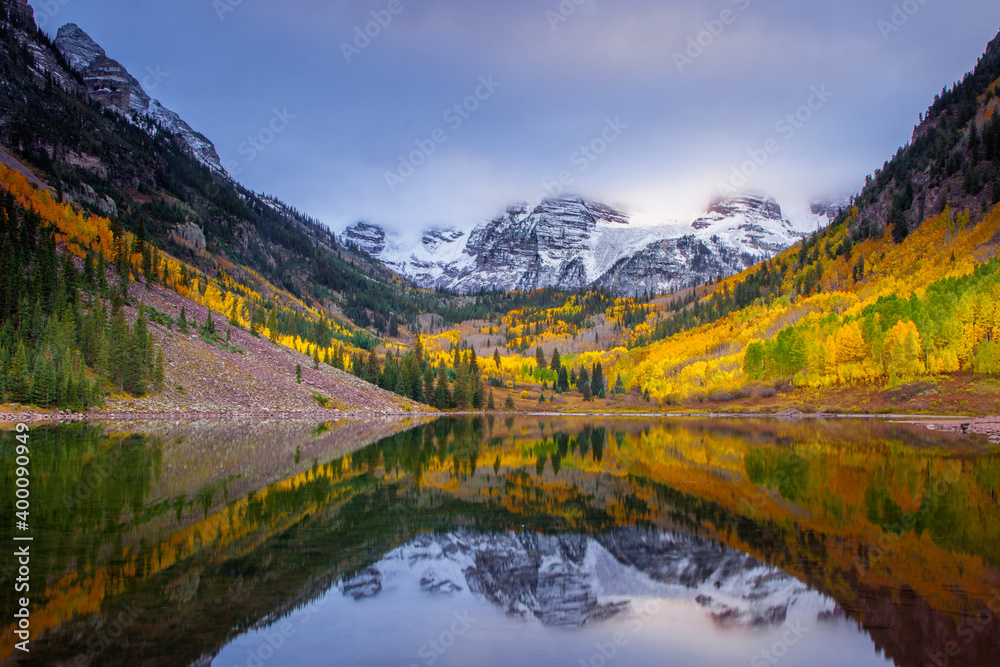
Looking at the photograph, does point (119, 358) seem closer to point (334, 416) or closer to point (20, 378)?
point (20, 378)

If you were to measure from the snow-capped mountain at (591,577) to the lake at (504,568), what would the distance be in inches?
2.8

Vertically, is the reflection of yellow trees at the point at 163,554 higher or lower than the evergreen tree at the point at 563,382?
lower

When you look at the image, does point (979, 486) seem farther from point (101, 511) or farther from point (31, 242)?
point (31, 242)

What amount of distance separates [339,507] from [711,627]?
1371 cm

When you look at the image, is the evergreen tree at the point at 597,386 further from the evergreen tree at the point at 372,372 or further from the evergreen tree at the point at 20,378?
the evergreen tree at the point at 20,378

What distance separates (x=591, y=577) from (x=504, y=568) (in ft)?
7.24

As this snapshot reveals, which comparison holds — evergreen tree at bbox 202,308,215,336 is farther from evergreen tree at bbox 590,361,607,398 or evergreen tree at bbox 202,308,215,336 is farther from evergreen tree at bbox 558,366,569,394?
evergreen tree at bbox 558,366,569,394

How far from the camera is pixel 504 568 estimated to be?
1455cm

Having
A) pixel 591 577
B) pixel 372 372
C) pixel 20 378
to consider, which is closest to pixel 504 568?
pixel 591 577

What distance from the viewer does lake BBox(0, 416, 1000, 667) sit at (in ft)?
31.6

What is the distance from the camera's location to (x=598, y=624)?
37.2 ft

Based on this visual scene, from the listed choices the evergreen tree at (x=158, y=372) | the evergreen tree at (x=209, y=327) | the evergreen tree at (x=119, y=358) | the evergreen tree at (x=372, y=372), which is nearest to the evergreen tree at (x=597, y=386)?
the evergreen tree at (x=372, y=372)

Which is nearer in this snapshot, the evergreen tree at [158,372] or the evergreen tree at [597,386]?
the evergreen tree at [158,372]

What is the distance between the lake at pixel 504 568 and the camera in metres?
9.63
